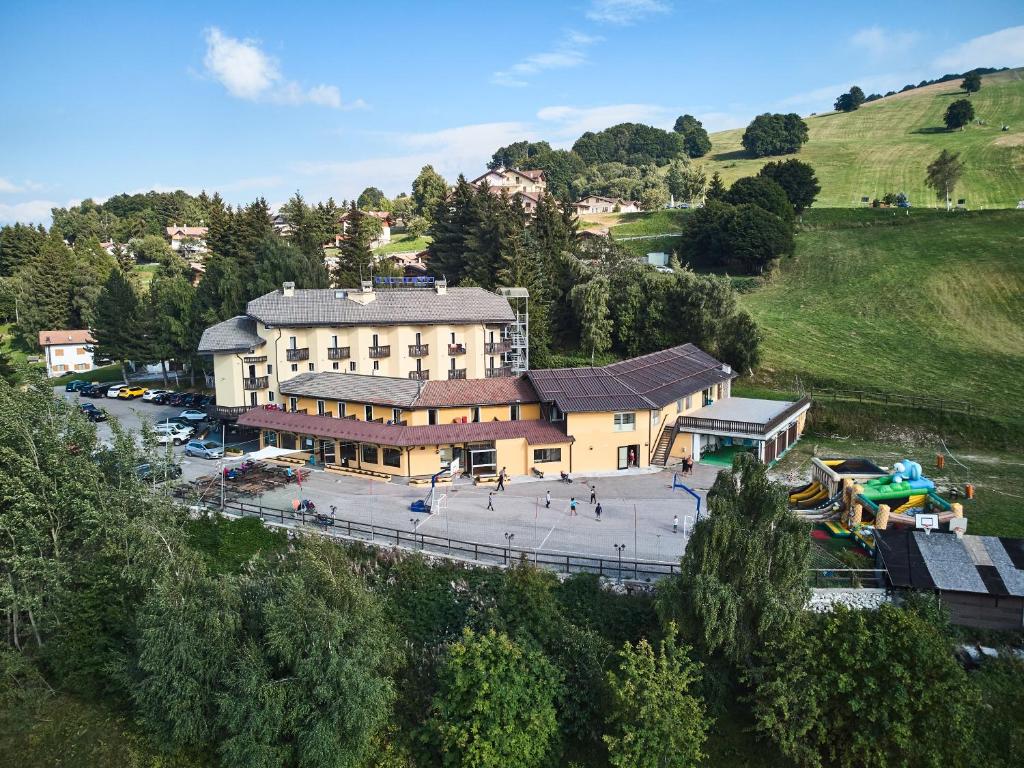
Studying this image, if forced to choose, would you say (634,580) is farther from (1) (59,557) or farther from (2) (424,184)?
(2) (424,184)

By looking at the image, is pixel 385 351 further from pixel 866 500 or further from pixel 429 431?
pixel 866 500

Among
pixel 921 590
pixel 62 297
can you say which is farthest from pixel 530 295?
pixel 62 297

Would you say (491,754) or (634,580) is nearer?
(491,754)

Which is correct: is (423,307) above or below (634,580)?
above

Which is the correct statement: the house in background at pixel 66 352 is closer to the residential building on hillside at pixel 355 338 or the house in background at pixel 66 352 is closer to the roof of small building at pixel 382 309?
the residential building on hillside at pixel 355 338

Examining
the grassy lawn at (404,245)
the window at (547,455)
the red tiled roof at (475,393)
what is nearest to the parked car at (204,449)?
the red tiled roof at (475,393)

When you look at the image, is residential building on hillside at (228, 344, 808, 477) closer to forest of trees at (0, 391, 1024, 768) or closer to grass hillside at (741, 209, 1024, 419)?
forest of trees at (0, 391, 1024, 768)
